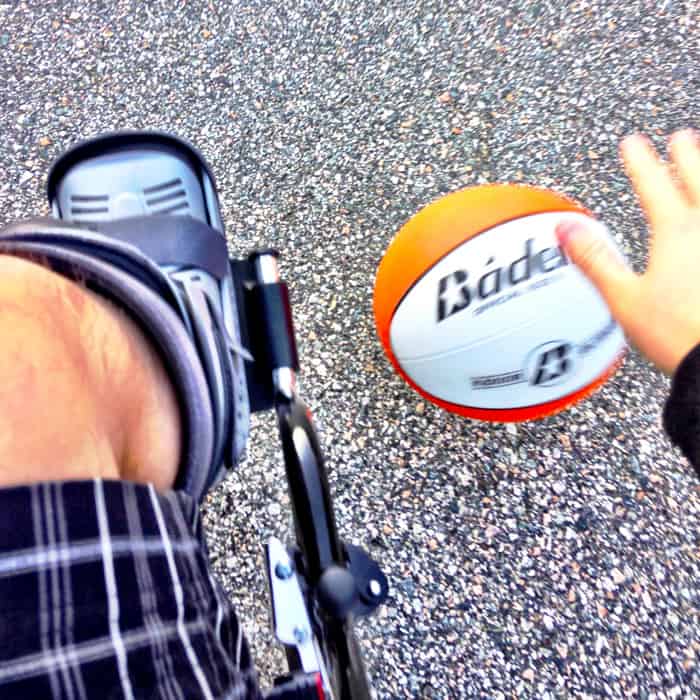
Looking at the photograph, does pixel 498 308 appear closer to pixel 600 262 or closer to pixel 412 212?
pixel 600 262

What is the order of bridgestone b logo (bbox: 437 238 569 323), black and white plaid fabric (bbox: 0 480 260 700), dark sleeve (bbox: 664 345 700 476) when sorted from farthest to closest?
bridgestone b logo (bbox: 437 238 569 323) → dark sleeve (bbox: 664 345 700 476) → black and white plaid fabric (bbox: 0 480 260 700)

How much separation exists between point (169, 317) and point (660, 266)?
0.50m

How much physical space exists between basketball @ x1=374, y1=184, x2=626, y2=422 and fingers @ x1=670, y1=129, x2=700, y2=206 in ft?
0.52

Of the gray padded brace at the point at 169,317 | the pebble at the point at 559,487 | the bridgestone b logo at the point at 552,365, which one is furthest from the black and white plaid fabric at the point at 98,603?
the pebble at the point at 559,487

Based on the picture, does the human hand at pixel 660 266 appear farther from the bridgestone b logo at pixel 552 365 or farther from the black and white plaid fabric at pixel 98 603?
the black and white plaid fabric at pixel 98 603

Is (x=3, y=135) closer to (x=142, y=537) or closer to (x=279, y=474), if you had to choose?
(x=279, y=474)

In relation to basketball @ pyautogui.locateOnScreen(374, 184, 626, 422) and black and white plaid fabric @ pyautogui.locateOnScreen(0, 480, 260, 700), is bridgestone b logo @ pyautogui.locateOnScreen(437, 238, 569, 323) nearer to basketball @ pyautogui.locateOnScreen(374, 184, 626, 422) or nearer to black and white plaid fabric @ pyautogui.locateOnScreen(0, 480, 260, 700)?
basketball @ pyautogui.locateOnScreen(374, 184, 626, 422)

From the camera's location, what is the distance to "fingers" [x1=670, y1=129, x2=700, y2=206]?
76 centimetres

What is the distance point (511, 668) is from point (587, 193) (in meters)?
0.86

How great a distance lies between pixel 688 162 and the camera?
776 millimetres

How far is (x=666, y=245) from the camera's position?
71cm

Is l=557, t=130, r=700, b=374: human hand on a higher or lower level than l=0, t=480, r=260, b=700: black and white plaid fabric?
higher

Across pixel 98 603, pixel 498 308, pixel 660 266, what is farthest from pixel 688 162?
pixel 98 603

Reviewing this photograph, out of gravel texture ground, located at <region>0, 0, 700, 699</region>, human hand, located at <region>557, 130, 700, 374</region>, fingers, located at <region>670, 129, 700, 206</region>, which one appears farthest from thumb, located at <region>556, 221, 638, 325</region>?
gravel texture ground, located at <region>0, 0, 700, 699</region>
